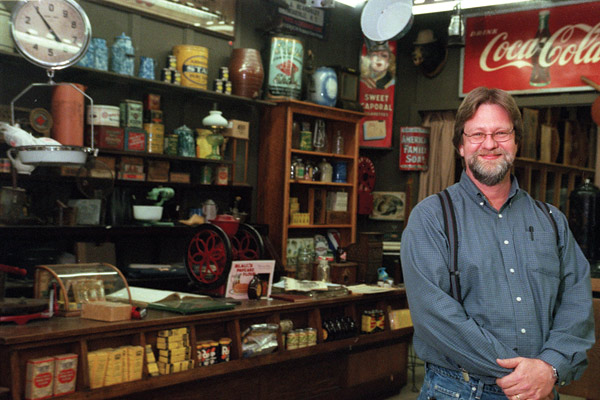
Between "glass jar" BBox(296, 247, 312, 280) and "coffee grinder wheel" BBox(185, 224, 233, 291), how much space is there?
2.18 metres

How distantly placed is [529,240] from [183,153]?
12.8ft

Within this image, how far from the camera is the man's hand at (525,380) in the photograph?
6.22ft

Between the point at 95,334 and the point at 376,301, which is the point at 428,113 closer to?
the point at 376,301

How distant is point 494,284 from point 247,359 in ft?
6.88

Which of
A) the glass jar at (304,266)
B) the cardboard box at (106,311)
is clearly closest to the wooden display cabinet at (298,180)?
the glass jar at (304,266)

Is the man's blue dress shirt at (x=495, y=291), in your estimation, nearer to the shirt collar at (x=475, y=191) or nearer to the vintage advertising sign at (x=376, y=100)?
the shirt collar at (x=475, y=191)

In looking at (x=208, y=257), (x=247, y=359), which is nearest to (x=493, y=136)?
(x=247, y=359)

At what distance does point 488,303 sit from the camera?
200 cm

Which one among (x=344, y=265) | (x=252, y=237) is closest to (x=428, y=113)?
(x=344, y=265)

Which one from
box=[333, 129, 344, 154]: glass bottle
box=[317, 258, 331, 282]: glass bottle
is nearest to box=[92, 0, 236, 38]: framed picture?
box=[333, 129, 344, 154]: glass bottle

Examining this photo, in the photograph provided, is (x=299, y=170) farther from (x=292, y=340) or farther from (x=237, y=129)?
(x=292, y=340)

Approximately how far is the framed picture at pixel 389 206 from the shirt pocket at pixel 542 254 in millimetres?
5866

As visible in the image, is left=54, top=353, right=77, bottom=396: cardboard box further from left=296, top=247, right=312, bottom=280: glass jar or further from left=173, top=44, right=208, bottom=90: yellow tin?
left=296, top=247, right=312, bottom=280: glass jar

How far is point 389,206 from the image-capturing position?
26.3ft
